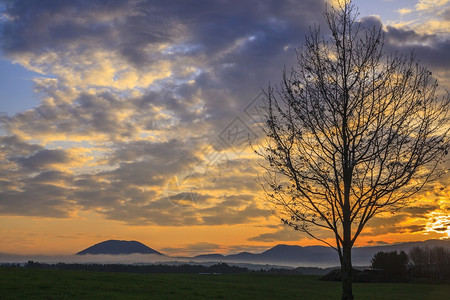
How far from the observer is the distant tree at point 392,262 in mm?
84188

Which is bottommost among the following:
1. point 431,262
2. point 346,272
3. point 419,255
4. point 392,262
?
point 346,272

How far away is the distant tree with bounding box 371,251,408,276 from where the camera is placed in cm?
8419

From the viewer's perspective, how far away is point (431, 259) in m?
114

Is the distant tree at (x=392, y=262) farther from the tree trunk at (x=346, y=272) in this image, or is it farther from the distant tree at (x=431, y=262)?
the tree trunk at (x=346, y=272)

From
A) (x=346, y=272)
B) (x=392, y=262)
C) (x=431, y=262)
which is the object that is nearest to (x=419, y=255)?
(x=431, y=262)

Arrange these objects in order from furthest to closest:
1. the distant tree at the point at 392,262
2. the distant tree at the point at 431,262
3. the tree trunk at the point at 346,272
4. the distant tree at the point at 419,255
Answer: the distant tree at the point at 419,255 < the distant tree at the point at 431,262 < the distant tree at the point at 392,262 < the tree trunk at the point at 346,272

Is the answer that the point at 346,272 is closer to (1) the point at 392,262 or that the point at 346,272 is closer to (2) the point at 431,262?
(1) the point at 392,262

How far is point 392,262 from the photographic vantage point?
3342 inches

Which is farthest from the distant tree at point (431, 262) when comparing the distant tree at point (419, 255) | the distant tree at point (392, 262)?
the distant tree at point (392, 262)

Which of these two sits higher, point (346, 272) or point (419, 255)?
point (419, 255)

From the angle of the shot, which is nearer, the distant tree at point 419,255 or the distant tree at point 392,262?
the distant tree at point 392,262

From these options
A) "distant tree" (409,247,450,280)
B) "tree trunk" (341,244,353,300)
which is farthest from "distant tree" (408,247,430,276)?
"tree trunk" (341,244,353,300)

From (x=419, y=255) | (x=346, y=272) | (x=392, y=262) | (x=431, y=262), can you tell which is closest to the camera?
(x=346, y=272)

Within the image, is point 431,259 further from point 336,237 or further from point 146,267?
point 336,237
